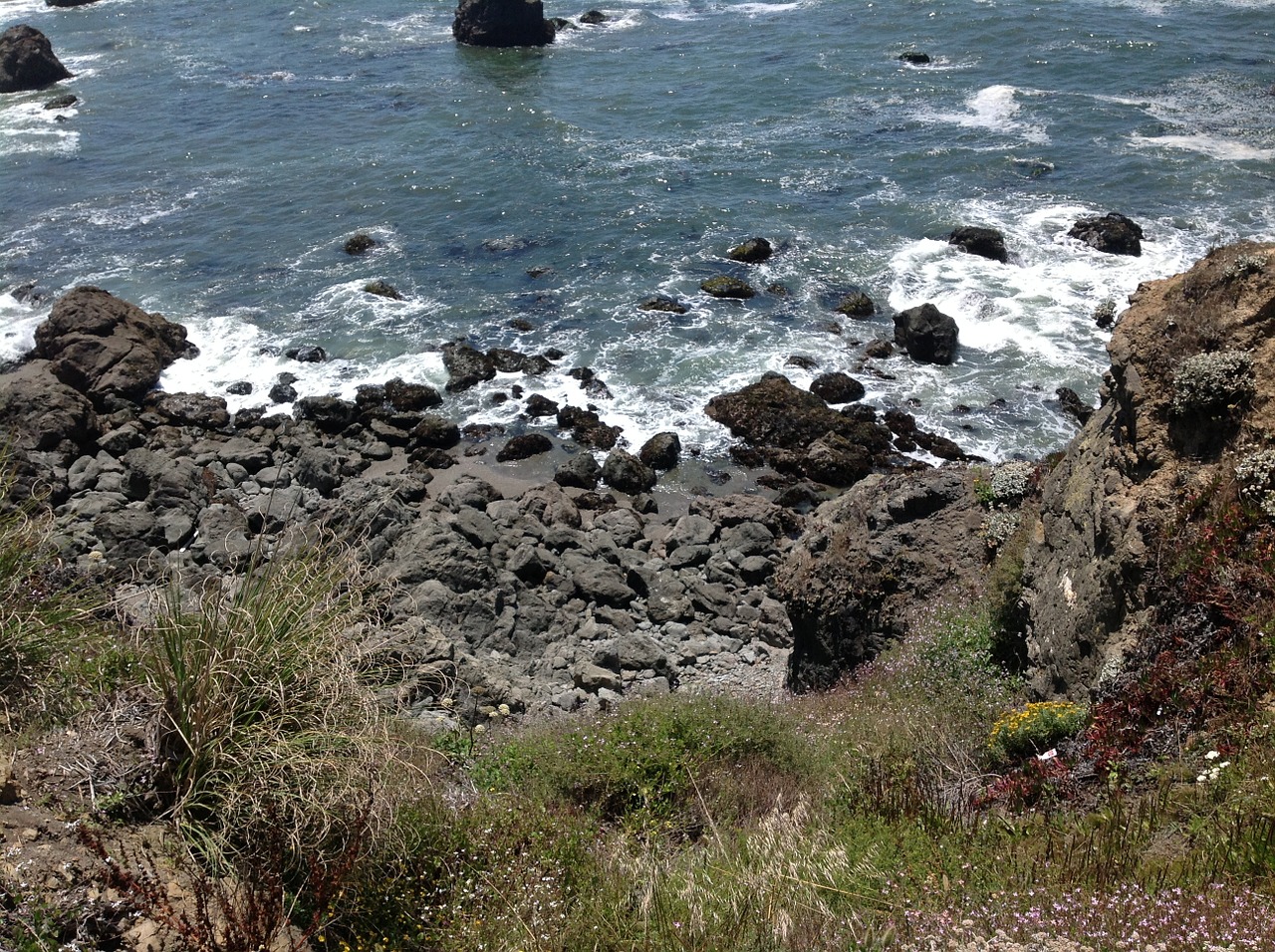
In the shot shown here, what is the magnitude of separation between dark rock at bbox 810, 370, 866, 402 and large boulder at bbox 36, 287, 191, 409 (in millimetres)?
16558

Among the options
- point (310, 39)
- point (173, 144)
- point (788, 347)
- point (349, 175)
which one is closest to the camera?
point (788, 347)

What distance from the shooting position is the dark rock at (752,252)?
3195 cm

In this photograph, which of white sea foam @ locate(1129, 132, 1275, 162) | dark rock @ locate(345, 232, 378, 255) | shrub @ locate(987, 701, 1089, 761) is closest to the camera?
shrub @ locate(987, 701, 1089, 761)

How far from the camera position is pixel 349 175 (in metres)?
39.2

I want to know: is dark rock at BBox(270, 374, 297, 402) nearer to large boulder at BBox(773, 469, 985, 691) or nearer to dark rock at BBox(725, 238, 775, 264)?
dark rock at BBox(725, 238, 775, 264)

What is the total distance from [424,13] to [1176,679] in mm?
62604

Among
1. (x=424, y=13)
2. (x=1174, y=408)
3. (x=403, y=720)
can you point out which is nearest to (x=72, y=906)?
(x=403, y=720)

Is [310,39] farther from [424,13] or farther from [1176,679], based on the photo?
[1176,679]

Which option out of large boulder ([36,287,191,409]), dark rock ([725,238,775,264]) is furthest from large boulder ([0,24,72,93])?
dark rock ([725,238,775,264])

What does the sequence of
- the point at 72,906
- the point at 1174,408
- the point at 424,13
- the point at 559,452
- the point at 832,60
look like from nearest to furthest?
the point at 72,906
the point at 1174,408
the point at 559,452
the point at 832,60
the point at 424,13

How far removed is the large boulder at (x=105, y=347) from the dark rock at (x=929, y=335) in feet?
62.1

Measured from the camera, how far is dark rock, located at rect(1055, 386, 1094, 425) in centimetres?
2438

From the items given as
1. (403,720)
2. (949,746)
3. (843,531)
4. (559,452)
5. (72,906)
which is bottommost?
(559,452)

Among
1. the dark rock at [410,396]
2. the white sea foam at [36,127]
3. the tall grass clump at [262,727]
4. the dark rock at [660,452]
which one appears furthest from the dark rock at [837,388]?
the white sea foam at [36,127]
